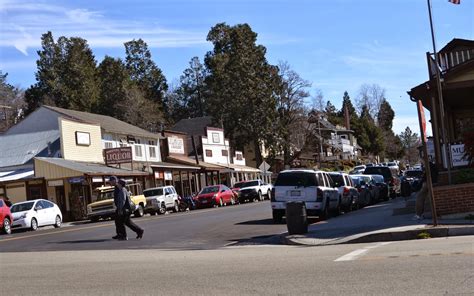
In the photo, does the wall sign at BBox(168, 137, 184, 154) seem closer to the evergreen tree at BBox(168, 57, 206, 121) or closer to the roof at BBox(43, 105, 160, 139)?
the roof at BBox(43, 105, 160, 139)

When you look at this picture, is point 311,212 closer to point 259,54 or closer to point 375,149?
point 259,54

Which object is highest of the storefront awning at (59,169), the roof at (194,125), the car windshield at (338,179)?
A: the roof at (194,125)

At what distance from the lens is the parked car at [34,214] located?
28548 millimetres

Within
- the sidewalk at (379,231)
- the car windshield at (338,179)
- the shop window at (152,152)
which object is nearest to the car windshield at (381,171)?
the car windshield at (338,179)

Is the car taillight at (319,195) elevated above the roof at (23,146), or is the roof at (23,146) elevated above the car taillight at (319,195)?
the roof at (23,146)

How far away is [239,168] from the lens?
74.8 metres

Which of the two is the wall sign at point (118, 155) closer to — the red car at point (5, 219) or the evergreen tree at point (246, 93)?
the red car at point (5, 219)

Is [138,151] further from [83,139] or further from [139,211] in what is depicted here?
[139,211]

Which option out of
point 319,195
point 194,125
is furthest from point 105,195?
point 194,125

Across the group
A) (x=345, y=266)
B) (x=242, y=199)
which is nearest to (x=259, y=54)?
(x=242, y=199)

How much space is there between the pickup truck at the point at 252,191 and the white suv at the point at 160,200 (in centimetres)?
847

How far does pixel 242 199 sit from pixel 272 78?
1296 inches

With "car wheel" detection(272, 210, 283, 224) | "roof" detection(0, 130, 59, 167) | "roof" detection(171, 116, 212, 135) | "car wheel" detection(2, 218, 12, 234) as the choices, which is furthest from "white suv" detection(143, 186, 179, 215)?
"roof" detection(171, 116, 212, 135)

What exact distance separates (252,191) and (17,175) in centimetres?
1774
